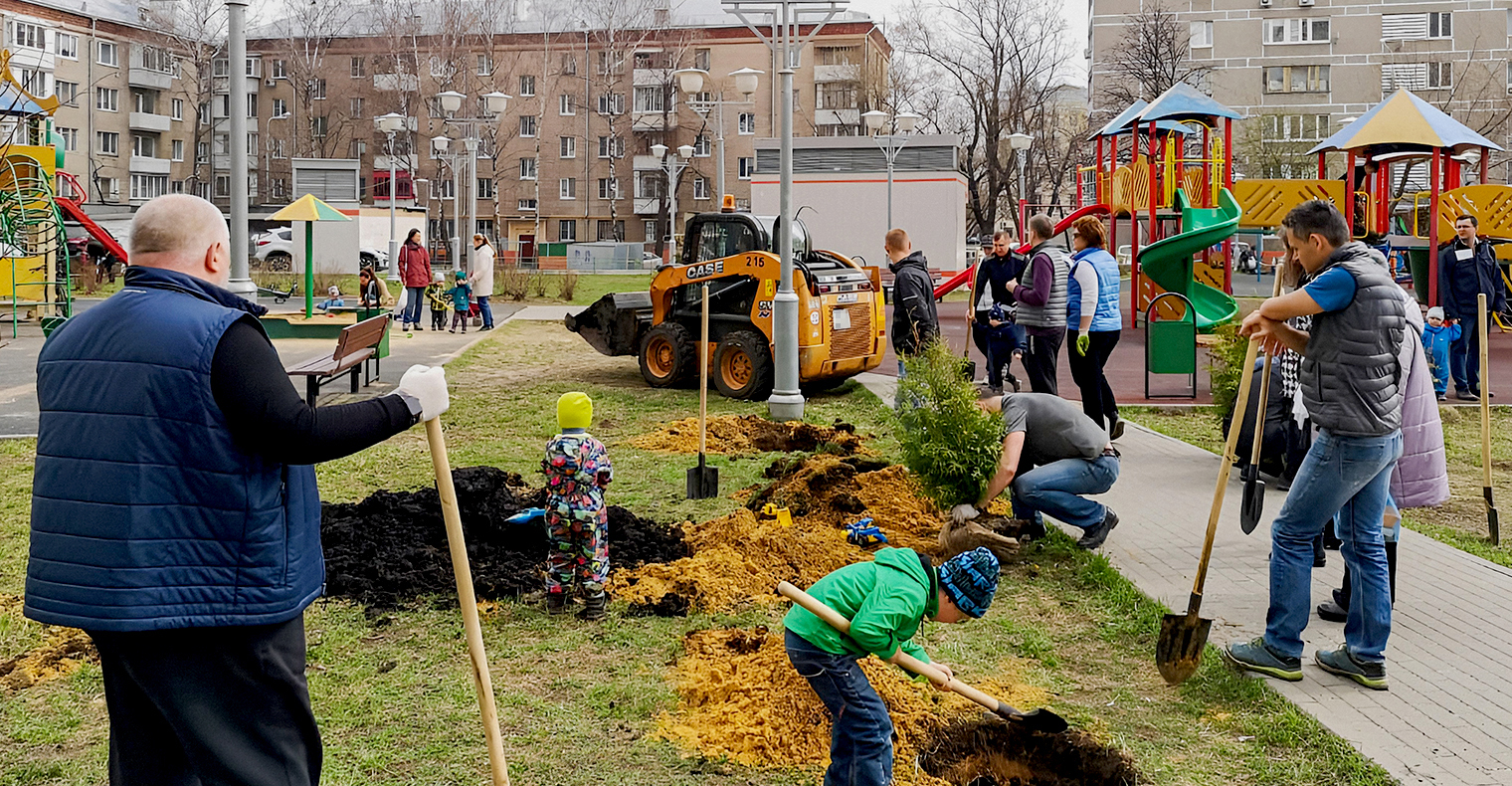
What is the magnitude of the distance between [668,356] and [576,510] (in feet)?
30.5

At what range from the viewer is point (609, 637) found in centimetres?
597

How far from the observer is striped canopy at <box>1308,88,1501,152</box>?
23.7m

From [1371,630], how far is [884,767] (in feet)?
7.89

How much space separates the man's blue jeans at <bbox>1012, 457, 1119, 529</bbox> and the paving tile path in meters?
0.28

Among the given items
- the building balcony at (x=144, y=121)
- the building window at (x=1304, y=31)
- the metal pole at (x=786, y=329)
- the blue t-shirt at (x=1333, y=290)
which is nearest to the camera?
the blue t-shirt at (x=1333, y=290)

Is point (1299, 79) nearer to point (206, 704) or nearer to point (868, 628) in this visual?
point (868, 628)

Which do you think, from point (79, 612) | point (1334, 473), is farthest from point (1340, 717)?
point (79, 612)

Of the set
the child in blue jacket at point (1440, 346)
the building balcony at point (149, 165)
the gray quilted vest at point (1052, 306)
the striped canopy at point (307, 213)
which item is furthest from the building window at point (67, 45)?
the child in blue jacket at point (1440, 346)

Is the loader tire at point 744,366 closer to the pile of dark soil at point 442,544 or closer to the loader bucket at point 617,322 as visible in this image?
the loader bucket at point 617,322

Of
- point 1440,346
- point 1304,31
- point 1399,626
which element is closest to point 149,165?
point 1304,31

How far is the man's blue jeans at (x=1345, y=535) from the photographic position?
5168mm

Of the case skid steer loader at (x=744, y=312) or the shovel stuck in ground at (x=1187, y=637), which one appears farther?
the case skid steer loader at (x=744, y=312)

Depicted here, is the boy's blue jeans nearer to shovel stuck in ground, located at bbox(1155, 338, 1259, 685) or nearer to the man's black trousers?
the man's black trousers

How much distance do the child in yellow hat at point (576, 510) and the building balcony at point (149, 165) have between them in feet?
250
